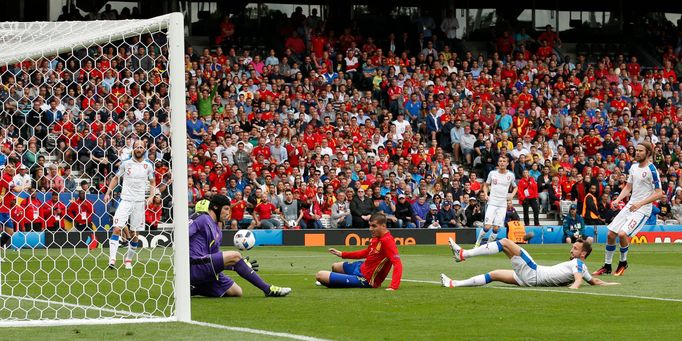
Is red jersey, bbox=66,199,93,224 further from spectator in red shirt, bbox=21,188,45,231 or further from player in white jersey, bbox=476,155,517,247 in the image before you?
player in white jersey, bbox=476,155,517,247

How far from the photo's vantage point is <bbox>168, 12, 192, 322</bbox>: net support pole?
35.7 ft

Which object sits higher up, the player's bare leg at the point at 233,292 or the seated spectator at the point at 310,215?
the player's bare leg at the point at 233,292

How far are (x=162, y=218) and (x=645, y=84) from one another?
22639mm

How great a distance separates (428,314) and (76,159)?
7.02 m

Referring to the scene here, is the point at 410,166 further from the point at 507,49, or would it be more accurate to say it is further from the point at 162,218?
the point at 162,218

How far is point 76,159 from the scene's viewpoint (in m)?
16.5

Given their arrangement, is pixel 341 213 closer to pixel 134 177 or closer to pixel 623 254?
pixel 134 177

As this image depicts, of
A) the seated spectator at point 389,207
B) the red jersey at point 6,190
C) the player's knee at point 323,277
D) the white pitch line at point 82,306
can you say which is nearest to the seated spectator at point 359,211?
the seated spectator at point 389,207

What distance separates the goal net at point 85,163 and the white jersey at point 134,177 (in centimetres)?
12

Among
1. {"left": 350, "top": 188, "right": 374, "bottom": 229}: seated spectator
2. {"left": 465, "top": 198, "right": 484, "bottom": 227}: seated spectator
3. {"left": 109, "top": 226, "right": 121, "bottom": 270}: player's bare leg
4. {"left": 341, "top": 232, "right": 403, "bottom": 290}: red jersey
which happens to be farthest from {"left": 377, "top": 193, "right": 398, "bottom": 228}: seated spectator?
{"left": 341, "top": 232, "right": 403, "bottom": 290}: red jersey

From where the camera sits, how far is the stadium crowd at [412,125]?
31828 mm

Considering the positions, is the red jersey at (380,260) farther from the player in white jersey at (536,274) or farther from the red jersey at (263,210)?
the red jersey at (263,210)

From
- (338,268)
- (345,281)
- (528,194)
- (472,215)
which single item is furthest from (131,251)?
(528,194)

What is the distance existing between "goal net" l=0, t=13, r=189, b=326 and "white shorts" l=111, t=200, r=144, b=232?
0.33 m
